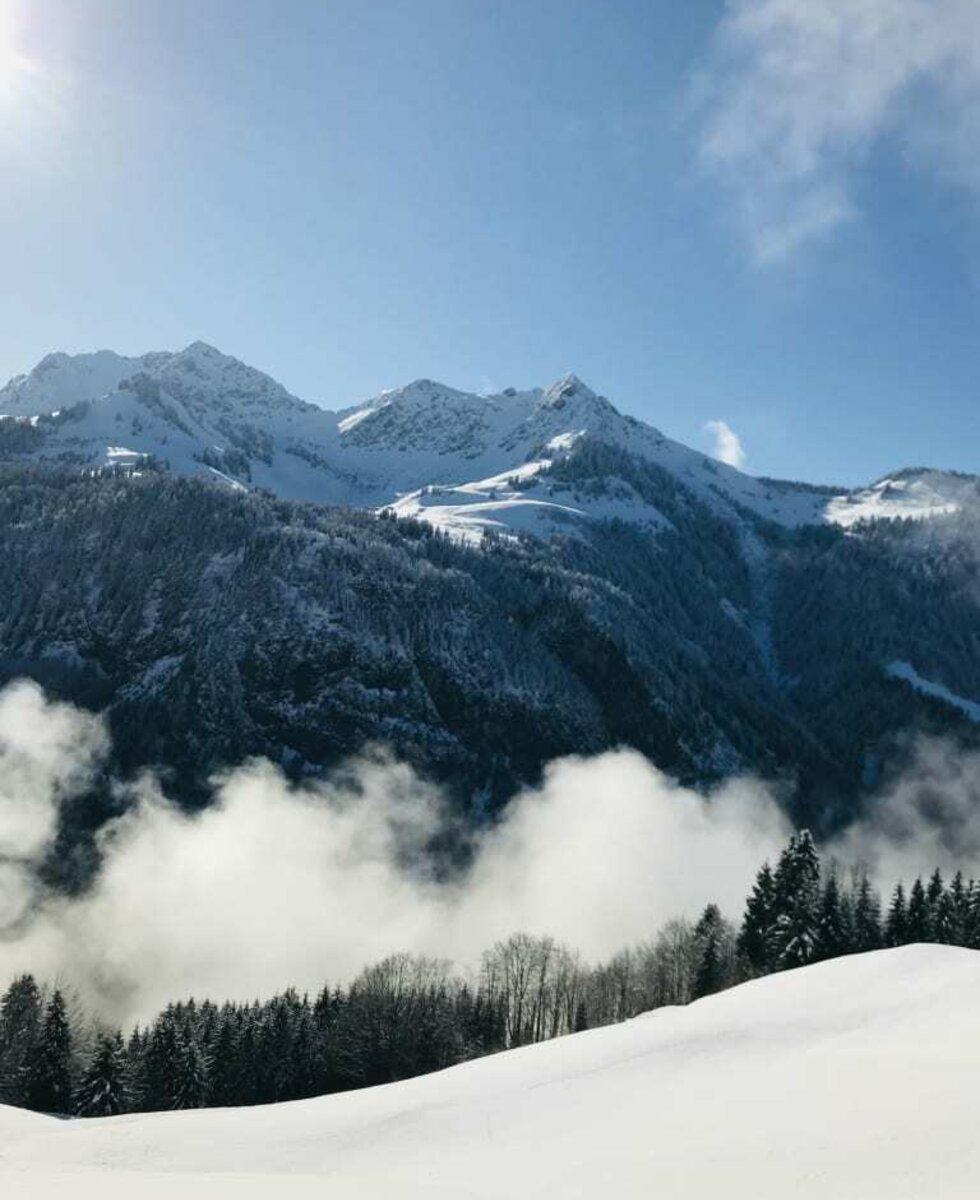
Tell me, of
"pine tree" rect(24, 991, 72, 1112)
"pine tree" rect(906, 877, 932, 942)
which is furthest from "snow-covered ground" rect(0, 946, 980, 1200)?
"pine tree" rect(906, 877, 932, 942)

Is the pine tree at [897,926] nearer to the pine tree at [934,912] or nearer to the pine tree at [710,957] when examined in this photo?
the pine tree at [934,912]

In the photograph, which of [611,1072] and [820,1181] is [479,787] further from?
[820,1181]

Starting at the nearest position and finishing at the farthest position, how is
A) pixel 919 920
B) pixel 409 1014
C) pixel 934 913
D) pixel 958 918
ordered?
1. pixel 958 918
2. pixel 934 913
3. pixel 919 920
4. pixel 409 1014

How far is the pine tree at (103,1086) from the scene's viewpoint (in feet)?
200

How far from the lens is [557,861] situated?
15600 cm

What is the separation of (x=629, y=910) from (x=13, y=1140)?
117806mm

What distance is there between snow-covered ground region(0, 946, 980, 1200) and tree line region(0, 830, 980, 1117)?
3076cm

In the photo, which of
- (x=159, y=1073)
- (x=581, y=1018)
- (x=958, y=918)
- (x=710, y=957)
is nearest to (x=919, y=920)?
(x=958, y=918)

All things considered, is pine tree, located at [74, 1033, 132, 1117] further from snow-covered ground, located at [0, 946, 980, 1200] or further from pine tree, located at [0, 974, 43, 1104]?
snow-covered ground, located at [0, 946, 980, 1200]

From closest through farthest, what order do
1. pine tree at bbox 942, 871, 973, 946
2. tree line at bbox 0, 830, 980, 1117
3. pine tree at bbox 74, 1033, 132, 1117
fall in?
pine tree at bbox 74, 1033, 132, 1117, tree line at bbox 0, 830, 980, 1117, pine tree at bbox 942, 871, 973, 946

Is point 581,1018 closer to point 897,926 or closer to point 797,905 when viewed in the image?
point 897,926

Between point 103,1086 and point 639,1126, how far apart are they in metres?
50.8

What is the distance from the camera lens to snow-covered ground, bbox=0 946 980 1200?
20.7m

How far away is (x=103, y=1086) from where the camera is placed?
6122cm
